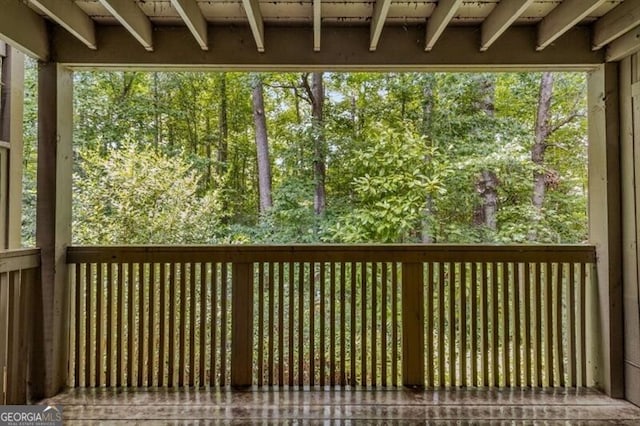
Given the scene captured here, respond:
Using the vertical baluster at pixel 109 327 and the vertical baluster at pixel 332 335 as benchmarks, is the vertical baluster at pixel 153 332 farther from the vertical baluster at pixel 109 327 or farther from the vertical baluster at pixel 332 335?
the vertical baluster at pixel 332 335

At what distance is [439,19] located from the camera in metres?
2.28

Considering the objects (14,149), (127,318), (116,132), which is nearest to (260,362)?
(127,318)

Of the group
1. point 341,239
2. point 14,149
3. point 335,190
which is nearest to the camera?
point 14,149

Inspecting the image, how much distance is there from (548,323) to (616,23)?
77.1 inches

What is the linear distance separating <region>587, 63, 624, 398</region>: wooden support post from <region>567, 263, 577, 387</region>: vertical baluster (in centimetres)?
13

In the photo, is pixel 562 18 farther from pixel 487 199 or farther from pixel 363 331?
pixel 487 199

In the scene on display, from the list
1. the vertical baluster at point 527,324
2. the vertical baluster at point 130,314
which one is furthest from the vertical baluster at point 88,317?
the vertical baluster at point 527,324

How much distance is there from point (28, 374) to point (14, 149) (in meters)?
1.44

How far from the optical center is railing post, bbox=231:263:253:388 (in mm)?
2684

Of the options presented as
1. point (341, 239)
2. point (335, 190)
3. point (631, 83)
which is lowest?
point (341, 239)

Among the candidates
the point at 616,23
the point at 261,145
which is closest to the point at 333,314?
the point at 616,23

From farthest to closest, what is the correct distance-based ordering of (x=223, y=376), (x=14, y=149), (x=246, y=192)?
(x=246, y=192)
(x=223, y=376)
(x=14, y=149)

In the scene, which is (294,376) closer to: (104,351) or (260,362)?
(260,362)

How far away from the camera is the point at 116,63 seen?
2.58 m
